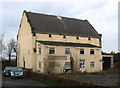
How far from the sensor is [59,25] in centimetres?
4053

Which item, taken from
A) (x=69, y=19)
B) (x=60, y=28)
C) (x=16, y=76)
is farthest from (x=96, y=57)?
(x=16, y=76)

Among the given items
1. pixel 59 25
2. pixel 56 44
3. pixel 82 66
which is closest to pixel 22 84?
→ pixel 56 44

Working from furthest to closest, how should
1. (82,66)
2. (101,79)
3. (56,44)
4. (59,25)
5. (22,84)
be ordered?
1. (59,25)
2. (82,66)
3. (56,44)
4. (101,79)
5. (22,84)

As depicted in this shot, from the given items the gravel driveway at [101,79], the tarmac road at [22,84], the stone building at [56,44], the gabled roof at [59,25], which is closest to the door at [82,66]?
the stone building at [56,44]

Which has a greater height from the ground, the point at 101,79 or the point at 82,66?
the point at 82,66

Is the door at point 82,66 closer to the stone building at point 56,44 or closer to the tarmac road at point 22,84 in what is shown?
the stone building at point 56,44

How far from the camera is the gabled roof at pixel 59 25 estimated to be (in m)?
37.3

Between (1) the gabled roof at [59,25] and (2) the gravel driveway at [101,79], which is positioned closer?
(2) the gravel driveway at [101,79]

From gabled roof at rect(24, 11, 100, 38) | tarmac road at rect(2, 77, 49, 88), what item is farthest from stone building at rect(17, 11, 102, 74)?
tarmac road at rect(2, 77, 49, 88)

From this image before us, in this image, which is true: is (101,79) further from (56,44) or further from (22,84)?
(56,44)

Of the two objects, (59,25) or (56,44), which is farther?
(59,25)

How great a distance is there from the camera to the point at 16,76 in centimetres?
2559

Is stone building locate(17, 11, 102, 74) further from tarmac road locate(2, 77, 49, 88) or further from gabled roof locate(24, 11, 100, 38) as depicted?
tarmac road locate(2, 77, 49, 88)

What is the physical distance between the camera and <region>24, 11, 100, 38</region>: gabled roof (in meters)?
37.3
